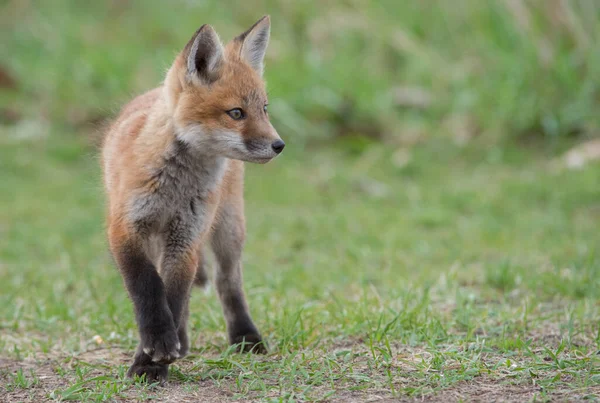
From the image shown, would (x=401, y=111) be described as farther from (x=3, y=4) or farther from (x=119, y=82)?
(x=3, y=4)

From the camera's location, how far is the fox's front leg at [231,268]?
4516 mm

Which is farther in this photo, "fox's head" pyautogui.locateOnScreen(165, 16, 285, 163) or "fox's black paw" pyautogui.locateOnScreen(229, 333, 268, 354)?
"fox's black paw" pyautogui.locateOnScreen(229, 333, 268, 354)

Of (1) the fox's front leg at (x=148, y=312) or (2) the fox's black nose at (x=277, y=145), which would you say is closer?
(1) the fox's front leg at (x=148, y=312)

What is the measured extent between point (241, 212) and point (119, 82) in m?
7.50

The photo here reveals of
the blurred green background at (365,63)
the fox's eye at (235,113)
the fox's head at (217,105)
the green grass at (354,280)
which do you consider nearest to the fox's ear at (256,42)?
the fox's head at (217,105)

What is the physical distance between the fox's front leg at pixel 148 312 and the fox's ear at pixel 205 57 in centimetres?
83

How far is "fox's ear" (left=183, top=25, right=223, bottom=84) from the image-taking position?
153 inches

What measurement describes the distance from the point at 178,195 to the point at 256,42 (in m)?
0.92

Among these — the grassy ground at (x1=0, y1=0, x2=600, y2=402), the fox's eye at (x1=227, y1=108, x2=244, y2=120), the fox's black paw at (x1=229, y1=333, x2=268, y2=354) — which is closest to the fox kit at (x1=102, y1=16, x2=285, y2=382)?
the fox's eye at (x1=227, y1=108, x2=244, y2=120)

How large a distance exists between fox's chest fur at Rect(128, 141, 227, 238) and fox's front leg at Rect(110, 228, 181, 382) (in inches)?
5.4

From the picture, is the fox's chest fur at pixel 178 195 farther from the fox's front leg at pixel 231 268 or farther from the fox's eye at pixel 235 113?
the fox's front leg at pixel 231 268

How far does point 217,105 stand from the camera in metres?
3.85

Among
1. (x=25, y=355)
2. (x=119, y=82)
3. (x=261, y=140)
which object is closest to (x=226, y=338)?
(x=25, y=355)

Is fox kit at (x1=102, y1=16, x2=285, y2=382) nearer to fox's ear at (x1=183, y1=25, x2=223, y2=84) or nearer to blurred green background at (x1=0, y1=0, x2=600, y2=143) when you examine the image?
fox's ear at (x1=183, y1=25, x2=223, y2=84)
